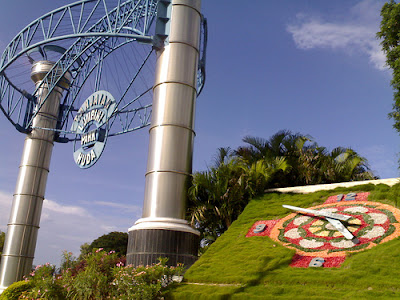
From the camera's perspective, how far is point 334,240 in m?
13.2

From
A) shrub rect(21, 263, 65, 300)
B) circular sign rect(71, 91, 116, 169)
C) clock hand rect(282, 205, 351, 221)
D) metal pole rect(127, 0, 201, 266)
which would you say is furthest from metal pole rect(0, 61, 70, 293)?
clock hand rect(282, 205, 351, 221)

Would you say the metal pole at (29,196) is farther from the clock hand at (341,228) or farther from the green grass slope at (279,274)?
the clock hand at (341,228)

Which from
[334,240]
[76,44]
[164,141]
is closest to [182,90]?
[164,141]

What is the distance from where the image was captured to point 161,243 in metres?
17.0

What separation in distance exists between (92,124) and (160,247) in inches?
580

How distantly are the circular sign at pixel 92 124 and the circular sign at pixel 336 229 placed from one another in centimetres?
1511

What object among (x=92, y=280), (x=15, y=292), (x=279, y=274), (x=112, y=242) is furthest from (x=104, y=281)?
(x=112, y=242)

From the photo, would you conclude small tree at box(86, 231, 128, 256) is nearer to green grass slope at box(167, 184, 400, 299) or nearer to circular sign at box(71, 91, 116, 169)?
circular sign at box(71, 91, 116, 169)

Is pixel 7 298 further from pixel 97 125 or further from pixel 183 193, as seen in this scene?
pixel 97 125

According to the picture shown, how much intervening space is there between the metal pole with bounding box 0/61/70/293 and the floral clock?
21158 millimetres

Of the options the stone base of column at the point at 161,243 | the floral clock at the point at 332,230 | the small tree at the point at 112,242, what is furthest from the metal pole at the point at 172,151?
the small tree at the point at 112,242

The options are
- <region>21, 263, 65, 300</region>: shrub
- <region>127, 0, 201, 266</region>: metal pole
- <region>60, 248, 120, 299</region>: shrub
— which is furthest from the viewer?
<region>127, 0, 201, 266</region>: metal pole

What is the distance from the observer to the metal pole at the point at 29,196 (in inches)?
1192

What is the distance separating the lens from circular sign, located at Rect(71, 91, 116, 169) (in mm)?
27031
